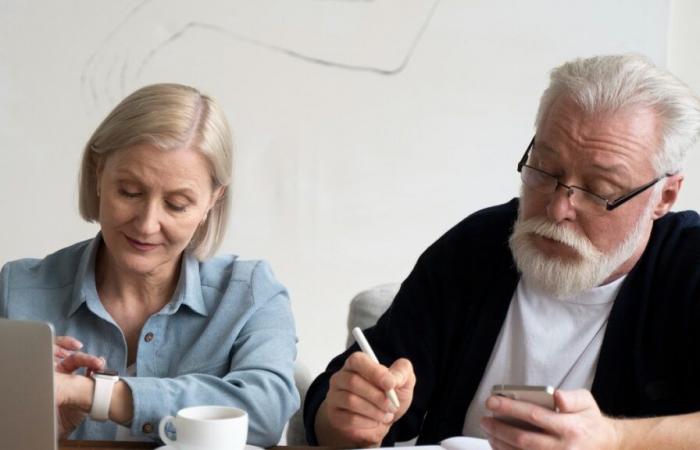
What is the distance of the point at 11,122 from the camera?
8.45 feet

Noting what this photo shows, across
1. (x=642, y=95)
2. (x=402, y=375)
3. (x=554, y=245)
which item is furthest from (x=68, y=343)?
(x=642, y=95)

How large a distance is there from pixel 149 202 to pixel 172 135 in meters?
0.12

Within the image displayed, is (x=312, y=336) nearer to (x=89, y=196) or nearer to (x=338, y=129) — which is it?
(x=338, y=129)

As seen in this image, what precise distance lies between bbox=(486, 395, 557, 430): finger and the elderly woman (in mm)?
416

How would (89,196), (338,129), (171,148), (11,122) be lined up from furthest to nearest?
1. (338,129)
2. (11,122)
3. (89,196)
4. (171,148)

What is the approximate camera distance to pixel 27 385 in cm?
102

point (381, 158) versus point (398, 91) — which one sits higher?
point (398, 91)

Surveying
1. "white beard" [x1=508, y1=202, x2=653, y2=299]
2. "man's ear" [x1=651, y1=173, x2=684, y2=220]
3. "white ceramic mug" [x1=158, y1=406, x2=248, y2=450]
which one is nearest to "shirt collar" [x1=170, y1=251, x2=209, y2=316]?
"white ceramic mug" [x1=158, y1=406, x2=248, y2=450]

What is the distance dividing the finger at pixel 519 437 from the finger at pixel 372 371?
169 mm

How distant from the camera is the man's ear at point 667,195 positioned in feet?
5.69

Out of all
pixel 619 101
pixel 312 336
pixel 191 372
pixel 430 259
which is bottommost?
pixel 312 336

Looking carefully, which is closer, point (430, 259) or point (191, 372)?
point (191, 372)


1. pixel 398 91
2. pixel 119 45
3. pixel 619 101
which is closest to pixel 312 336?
pixel 398 91

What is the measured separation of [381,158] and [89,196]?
3.94 ft
